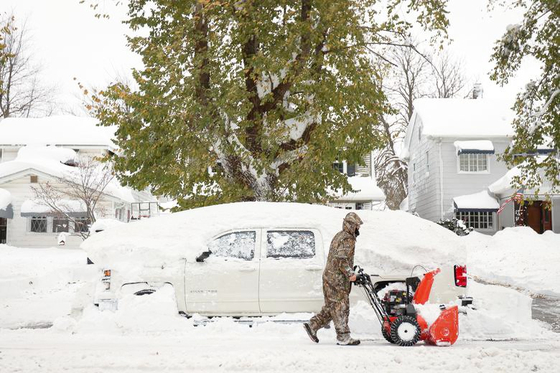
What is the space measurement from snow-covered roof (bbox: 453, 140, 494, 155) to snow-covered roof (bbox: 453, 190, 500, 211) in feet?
7.08

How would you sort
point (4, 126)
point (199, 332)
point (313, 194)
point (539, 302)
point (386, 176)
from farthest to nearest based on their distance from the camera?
1. point (386, 176)
2. point (4, 126)
3. point (313, 194)
4. point (539, 302)
5. point (199, 332)

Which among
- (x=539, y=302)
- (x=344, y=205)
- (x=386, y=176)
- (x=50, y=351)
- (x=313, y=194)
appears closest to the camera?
(x=50, y=351)

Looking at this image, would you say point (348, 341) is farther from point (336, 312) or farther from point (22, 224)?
point (22, 224)

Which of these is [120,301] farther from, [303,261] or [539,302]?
[539,302]

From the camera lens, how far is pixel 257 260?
900 cm

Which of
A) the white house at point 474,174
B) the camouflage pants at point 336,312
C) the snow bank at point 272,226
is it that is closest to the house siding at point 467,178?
the white house at point 474,174

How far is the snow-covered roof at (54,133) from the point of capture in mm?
34594

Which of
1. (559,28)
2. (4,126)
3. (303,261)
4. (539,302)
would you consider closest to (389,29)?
(559,28)

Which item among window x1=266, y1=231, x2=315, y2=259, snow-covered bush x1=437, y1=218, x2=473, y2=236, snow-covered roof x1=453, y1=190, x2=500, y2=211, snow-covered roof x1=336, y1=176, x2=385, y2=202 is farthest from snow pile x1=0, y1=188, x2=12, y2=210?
window x1=266, y1=231, x2=315, y2=259

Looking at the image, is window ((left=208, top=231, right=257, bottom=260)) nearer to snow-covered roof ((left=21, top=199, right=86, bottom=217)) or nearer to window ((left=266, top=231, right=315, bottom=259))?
window ((left=266, top=231, right=315, bottom=259))

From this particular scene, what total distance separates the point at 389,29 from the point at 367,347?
962 centimetres

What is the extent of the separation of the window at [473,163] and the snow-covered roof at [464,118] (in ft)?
3.56

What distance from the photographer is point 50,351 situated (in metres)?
7.39

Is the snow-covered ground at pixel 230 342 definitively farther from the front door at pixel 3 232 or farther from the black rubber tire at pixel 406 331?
the front door at pixel 3 232
